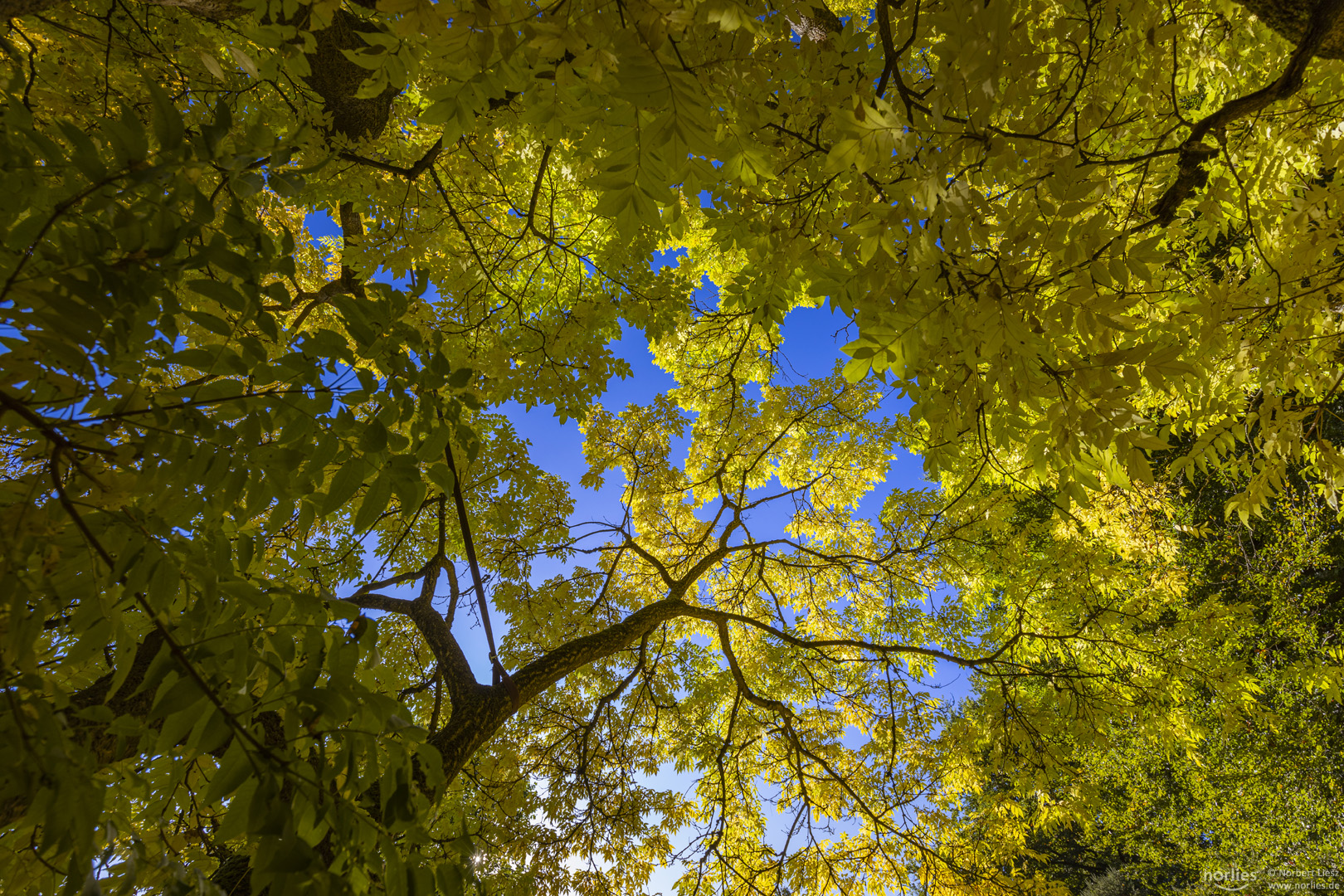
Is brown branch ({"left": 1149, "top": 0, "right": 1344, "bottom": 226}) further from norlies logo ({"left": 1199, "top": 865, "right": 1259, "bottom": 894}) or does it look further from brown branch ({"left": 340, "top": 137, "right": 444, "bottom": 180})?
norlies logo ({"left": 1199, "top": 865, "right": 1259, "bottom": 894})

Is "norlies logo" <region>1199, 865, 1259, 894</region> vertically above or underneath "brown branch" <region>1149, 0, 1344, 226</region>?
underneath

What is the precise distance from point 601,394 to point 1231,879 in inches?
494

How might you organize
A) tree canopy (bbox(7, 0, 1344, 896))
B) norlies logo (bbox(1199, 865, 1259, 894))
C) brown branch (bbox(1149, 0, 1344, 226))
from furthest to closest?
norlies logo (bbox(1199, 865, 1259, 894)) < brown branch (bbox(1149, 0, 1344, 226)) < tree canopy (bbox(7, 0, 1344, 896))

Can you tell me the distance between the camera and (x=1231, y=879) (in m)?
8.77

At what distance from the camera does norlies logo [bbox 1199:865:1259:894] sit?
8445mm

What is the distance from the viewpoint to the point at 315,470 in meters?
1.21

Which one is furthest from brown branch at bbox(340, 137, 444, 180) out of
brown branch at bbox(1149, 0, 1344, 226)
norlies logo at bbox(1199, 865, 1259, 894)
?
norlies logo at bbox(1199, 865, 1259, 894)

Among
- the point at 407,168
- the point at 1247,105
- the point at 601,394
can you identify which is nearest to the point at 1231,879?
the point at 1247,105

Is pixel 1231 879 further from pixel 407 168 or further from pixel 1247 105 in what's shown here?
pixel 407 168

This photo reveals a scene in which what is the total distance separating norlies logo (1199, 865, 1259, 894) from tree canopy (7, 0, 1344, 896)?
2.27 feet

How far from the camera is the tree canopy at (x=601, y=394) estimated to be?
1011mm

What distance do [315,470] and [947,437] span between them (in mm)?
1895

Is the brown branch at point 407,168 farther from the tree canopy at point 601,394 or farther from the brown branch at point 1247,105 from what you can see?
the brown branch at point 1247,105

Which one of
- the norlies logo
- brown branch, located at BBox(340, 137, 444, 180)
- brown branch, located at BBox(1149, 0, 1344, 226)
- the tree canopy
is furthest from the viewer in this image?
the norlies logo
